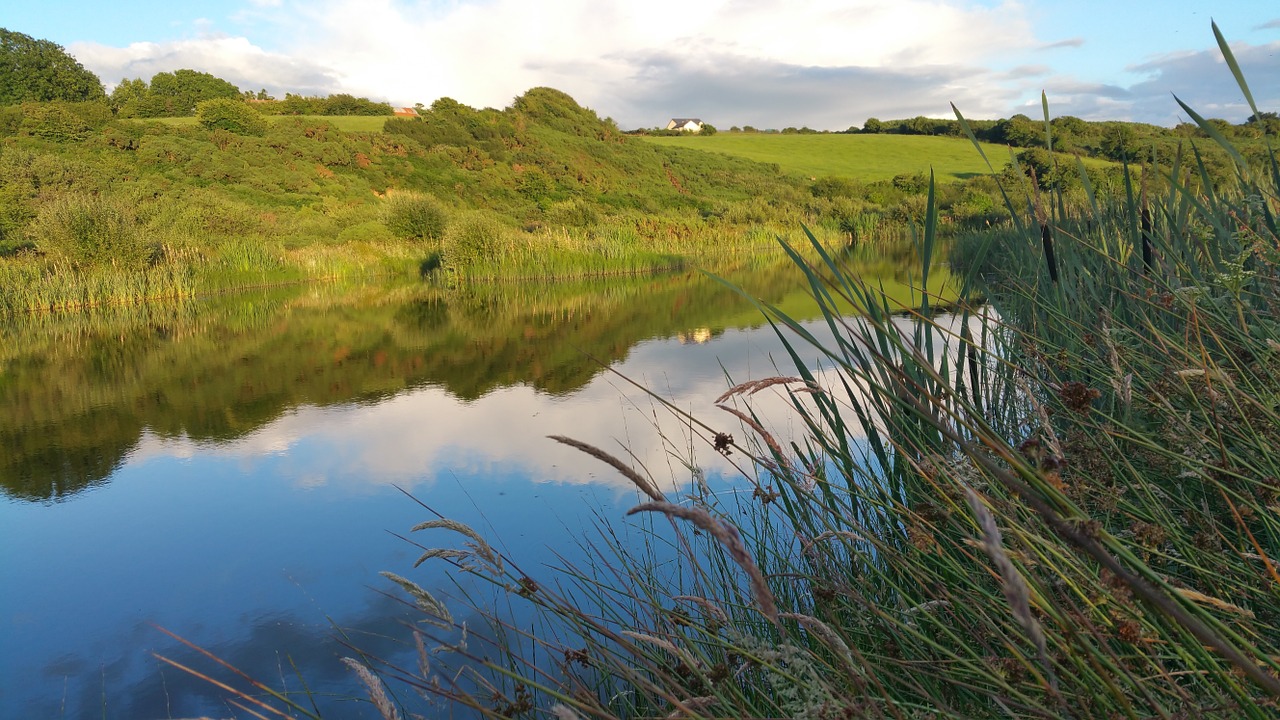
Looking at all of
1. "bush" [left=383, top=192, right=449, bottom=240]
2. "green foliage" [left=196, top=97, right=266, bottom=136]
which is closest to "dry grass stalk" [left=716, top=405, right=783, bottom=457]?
"bush" [left=383, top=192, right=449, bottom=240]

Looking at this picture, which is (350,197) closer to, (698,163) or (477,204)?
(477,204)

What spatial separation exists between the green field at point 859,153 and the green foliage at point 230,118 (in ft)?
64.6

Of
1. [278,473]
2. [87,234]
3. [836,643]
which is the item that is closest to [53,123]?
[87,234]

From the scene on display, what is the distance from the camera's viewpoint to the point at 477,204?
979 inches

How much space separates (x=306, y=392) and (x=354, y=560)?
126 inches

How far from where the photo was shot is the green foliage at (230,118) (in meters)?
25.5

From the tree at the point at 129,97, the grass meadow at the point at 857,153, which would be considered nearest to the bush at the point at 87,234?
the tree at the point at 129,97

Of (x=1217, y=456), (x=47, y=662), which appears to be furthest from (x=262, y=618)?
(x=1217, y=456)

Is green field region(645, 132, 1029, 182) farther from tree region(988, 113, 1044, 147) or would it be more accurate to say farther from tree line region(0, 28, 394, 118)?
tree line region(0, 28, 394, 118)

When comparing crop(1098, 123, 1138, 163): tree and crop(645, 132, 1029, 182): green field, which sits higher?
crop(645, 132, 1029, 182): green field

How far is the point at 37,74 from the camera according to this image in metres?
29.6

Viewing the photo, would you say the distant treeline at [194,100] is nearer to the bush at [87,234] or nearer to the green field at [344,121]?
the green field at [344,121]

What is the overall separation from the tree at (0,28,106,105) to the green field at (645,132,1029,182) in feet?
81.8

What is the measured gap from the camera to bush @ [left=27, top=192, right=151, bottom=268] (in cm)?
1055
